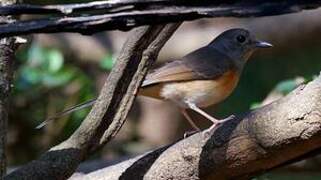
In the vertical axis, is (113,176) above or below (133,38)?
below

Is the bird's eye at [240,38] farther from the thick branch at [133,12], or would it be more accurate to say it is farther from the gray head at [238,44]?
the thick branch at [133,12]

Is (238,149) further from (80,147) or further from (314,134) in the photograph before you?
(80,147)

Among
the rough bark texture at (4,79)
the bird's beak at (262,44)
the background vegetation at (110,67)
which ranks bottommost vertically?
the background vegetation at (110,67)

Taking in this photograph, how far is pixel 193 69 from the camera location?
4.81m

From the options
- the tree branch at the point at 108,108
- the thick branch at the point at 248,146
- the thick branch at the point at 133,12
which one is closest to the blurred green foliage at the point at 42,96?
the tree branch at the point at 108,108

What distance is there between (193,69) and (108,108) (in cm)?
204

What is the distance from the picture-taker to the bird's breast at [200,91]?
4703mm

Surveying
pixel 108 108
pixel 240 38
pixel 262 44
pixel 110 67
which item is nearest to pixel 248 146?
pixel 108 108

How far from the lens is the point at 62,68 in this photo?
5.98 metres

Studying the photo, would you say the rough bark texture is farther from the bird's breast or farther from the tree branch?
the bird's breast

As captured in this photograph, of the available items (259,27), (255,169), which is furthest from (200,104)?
(255,169)

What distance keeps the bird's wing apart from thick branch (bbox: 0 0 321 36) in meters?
2.85

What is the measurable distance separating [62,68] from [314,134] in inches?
150

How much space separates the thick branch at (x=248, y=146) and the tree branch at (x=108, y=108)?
0.16 m
